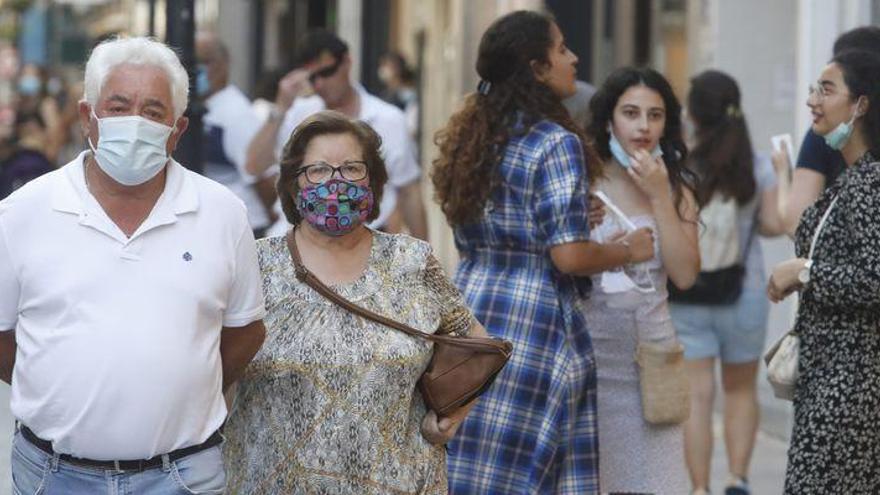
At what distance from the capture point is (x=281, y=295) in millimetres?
5590

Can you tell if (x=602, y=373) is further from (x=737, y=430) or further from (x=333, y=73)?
(x=333, y=73)

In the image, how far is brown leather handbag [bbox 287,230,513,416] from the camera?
5.57 metres

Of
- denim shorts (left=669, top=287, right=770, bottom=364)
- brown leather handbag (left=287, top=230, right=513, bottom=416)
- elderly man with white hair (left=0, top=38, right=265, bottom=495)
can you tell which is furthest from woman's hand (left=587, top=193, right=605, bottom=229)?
denim shorts (left=669, top=287, right=770, bottom=364)

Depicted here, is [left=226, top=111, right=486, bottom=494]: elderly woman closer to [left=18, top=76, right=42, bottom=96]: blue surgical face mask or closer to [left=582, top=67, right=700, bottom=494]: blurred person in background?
[left=582, top=67, right=700, bottom=494]: blurred person in background

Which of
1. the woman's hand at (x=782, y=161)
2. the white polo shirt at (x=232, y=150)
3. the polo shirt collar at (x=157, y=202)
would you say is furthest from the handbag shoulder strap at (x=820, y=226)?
the white polo shirt at (x=232, y=150)

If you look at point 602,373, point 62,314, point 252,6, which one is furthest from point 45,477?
point 252,6

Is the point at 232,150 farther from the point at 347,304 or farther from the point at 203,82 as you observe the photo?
the point at 347,304

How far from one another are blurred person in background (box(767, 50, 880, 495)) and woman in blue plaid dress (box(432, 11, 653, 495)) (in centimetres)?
71

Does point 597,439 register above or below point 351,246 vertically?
below

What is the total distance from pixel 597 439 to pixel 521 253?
66cm

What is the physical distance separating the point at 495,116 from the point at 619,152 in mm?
715

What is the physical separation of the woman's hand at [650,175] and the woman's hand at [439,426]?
6.67ft

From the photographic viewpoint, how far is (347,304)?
18.0ft

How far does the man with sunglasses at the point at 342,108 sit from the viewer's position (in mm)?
10688
